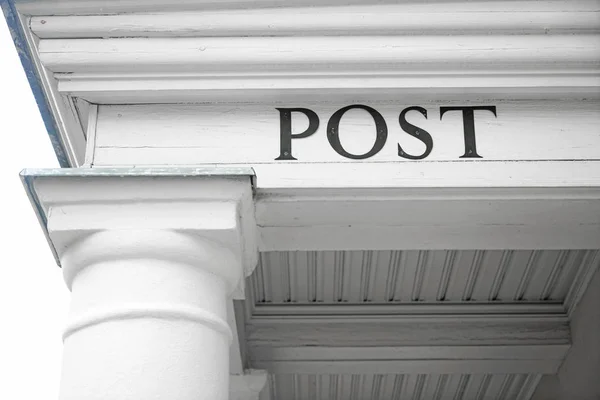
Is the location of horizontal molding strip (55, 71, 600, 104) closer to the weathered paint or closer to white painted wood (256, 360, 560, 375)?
the weathered paint

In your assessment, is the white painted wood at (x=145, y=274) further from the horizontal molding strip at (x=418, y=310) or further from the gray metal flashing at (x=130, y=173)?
the horizontal molding strip at (x=418, y=310)

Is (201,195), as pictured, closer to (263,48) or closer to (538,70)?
(263,48)

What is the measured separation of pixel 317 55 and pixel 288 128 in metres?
0.30

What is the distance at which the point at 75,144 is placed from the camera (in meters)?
3.92

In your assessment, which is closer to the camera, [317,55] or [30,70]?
[317,55]

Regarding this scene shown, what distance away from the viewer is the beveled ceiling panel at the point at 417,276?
15.3 feet

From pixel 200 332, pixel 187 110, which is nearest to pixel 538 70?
pixel 187 110

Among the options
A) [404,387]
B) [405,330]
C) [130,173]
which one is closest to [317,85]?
[130,173]

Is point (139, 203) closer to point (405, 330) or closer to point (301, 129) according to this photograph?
point (301, 129)

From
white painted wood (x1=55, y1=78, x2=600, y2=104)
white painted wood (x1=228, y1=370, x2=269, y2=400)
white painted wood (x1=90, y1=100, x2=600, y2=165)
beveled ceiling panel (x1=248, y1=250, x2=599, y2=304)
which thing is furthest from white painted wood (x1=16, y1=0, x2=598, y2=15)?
white painted wood (x1=228, y1=370, x2=269, y2=400)

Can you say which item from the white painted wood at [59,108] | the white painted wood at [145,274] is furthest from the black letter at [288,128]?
the white painted wood at [59,108]

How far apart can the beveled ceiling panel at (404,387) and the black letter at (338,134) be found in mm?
2317

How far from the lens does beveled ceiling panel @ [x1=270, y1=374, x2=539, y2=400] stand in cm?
548

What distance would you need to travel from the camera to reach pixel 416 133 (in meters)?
3.50
